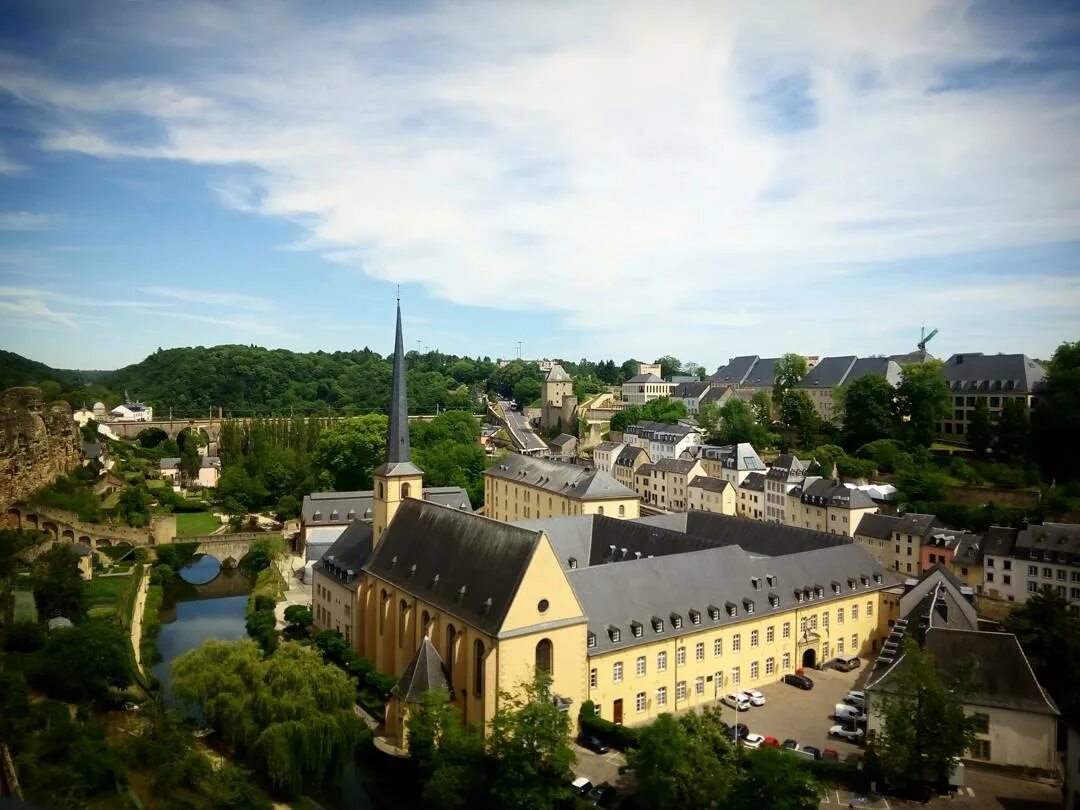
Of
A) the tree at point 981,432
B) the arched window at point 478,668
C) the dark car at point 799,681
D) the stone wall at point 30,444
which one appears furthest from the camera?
the tree at point 981,432

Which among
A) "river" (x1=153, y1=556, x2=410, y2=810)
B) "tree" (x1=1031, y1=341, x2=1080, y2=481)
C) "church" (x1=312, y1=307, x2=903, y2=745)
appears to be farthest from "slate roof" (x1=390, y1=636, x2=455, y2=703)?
"tree" (x1=1031, y1=341, x2=1080, y2=481)

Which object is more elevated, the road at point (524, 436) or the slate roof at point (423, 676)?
the road at point (524, 436)

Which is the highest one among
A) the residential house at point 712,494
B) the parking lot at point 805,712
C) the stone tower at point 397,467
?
the stone tower at point 397,467

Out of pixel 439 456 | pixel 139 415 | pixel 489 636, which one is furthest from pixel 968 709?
pixel 139 415

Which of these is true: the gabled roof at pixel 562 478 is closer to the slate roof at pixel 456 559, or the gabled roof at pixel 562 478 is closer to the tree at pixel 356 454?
the tree at pixel 356 454

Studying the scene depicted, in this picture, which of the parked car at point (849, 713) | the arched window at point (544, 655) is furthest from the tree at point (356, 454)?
the parked car at point (849, 713)

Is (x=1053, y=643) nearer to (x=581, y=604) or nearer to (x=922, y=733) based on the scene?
(x=922, y=733)

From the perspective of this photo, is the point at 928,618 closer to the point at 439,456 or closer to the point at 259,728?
the point at 259,728
